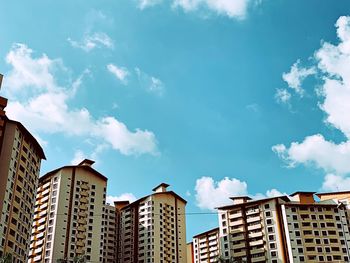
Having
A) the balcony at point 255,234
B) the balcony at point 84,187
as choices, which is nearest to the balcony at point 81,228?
the balcony at point 84,187

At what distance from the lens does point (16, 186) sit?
71.8 metres

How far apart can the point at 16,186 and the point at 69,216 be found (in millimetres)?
29893

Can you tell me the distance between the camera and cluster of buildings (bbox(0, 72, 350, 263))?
97.9m

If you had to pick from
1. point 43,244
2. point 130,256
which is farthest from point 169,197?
point 43,244

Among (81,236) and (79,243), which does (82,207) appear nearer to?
(81,236)

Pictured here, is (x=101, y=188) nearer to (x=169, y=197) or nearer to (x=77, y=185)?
(x=77, y=185)

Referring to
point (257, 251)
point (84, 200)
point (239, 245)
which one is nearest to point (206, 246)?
point (239, 245)

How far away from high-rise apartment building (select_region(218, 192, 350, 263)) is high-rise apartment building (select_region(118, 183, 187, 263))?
15.0 metres

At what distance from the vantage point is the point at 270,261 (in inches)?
3952

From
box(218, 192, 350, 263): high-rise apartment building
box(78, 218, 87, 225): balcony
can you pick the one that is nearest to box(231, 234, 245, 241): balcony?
box(218, 192, 350, 263): high-rise apartment building

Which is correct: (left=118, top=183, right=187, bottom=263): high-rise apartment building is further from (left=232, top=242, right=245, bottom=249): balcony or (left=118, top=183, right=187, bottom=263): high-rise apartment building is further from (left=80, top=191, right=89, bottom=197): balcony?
(left=80, top=191, right=89, bottom=197): balcony

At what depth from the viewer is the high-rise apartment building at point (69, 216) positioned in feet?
314

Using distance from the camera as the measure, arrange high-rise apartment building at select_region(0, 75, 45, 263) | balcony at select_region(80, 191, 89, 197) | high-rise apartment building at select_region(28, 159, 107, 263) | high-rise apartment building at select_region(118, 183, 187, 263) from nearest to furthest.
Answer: high-rise apartment building at select_region(0, 75, 45, 263), high-rise apartment building at select_region(28, 159, 107, 263), balcony at select_region(80, 191, 89, 197), high-rise apartment building at select_region(118, 183, 187, 263)

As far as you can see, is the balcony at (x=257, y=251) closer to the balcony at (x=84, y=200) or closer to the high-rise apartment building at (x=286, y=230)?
the high-rise apartment building at (x=286, y=230)
